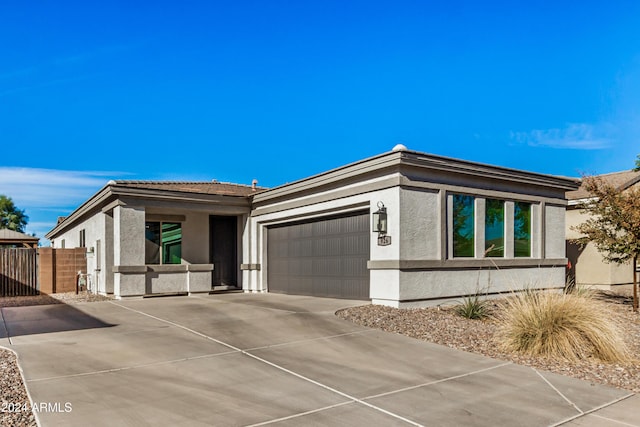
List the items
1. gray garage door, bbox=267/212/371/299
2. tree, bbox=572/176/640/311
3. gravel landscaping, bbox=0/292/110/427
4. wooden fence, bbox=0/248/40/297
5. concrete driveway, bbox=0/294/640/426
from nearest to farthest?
gravel landscaping, bbox=0/292/110/427 → concrete driveway, bbox=0/294/640/426 → tree, bbox=572/176/640/311 → gray garage door, bbox=267/212/371/299 → wooden fence, bbox=0/248/40/297

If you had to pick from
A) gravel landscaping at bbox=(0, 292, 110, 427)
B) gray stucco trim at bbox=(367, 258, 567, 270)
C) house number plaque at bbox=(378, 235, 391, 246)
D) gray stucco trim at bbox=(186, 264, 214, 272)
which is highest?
house number plaque at bbox=(378, 235, 391, 246)

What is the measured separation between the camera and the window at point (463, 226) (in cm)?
1359

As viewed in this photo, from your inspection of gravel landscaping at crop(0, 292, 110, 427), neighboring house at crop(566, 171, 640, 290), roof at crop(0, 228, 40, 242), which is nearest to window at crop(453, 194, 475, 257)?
neighboring house at crop(566, 171, 640, 290)

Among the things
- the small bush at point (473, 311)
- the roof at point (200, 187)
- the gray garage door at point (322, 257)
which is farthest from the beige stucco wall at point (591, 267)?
the roof at point (200, 187)

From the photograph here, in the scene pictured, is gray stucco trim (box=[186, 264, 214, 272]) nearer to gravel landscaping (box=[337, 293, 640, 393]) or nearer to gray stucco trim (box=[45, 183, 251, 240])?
gray stucco trim (box=[45, 183, 251, 240])

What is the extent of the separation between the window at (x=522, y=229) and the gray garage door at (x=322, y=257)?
15.8 feet

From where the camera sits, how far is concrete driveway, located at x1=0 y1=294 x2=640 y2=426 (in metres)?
5.43

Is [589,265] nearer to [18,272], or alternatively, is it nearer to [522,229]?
[522,229]

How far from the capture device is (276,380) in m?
6.66

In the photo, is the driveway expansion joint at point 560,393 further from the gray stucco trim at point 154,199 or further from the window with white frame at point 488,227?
the gray stucco trim at point 154,199

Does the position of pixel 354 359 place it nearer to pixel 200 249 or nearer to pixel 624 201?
pixel 624 201

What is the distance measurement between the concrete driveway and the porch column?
4.79 m

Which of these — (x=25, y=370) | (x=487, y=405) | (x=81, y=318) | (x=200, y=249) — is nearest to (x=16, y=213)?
(x=200, y=249)

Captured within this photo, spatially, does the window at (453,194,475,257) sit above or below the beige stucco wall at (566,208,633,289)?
above
